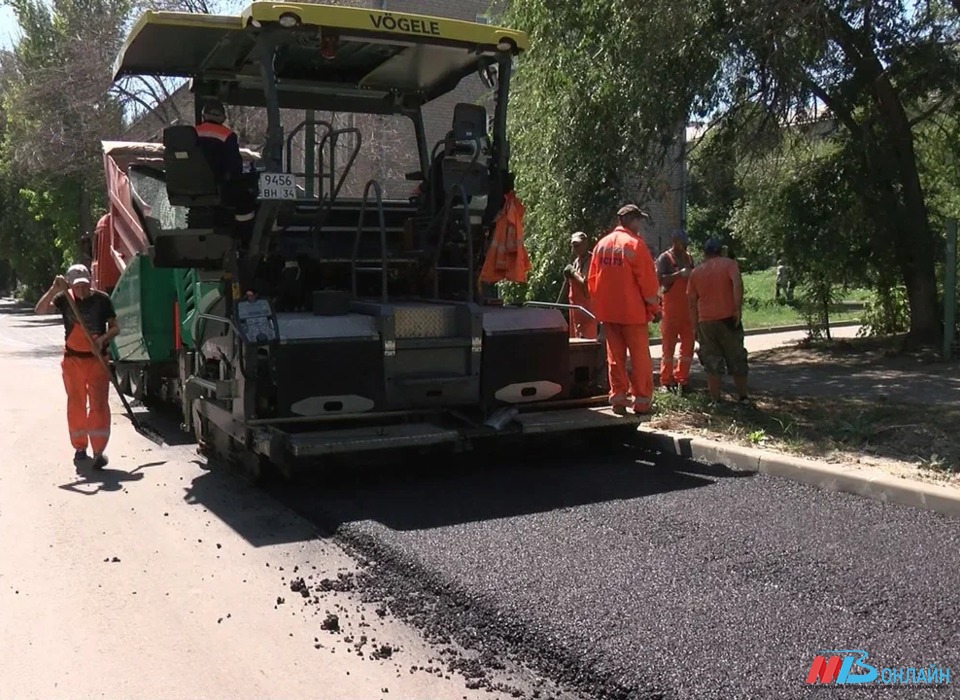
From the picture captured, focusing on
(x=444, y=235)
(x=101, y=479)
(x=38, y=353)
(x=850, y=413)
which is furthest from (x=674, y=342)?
(x=38, y=353)

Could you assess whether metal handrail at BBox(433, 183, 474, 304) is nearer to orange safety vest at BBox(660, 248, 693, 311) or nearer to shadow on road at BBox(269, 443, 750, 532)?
shadow on road at BBox(269, 443, 750, 532)

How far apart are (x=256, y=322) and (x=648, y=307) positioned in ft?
9.57

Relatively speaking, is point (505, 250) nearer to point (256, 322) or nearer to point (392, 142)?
point (256, 322)

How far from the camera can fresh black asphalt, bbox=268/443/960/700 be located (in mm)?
3750

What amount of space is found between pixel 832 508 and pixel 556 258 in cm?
598

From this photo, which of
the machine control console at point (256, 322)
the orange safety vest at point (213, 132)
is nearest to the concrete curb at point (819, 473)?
the machine control console at point (256, 322)

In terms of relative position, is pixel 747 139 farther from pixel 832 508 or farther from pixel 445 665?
pixel 445 665

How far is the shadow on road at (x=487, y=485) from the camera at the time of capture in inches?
234

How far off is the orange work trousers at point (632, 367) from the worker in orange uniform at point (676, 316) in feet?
6.89

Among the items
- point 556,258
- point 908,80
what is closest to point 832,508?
point 556,258

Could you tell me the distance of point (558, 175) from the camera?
10.7 m

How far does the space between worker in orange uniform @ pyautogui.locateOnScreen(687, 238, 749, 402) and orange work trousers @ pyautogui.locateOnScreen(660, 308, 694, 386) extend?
684 mm

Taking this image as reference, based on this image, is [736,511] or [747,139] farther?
[747,139]

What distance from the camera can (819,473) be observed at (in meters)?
6.33
